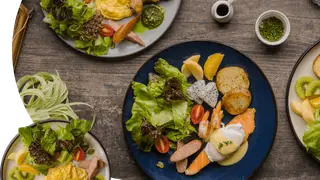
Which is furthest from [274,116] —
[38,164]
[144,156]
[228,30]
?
[38,164]

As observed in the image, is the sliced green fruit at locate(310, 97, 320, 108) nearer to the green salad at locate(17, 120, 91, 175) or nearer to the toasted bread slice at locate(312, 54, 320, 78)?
the toasted bread slice at locate(312, 54, 320, 78)

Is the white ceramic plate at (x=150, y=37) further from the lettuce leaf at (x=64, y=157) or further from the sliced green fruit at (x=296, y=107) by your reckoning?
the sliced green fruit at (x=296, y=107)

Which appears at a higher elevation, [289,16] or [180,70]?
[289,16]

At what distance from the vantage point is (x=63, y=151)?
3000mm

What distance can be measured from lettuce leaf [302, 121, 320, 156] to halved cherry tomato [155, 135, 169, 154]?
0.82m

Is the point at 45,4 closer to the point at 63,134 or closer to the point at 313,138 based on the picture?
the point at 63,134

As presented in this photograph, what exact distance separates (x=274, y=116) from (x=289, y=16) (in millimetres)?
654

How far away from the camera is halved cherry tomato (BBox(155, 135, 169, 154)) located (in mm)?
3066

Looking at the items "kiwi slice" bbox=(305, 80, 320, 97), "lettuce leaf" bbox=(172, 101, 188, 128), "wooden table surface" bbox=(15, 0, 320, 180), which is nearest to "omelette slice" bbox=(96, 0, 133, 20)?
"wooden table surface" bbox=(15, 0, 320, 180)

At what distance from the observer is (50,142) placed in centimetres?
295

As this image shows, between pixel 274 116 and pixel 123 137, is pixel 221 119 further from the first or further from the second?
pixel 123 137

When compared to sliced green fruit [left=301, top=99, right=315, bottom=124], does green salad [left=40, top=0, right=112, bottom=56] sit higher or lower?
higher

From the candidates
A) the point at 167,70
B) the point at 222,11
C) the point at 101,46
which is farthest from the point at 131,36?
the point at 222,11

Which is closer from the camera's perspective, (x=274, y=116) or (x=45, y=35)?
(x=274, y=116)
